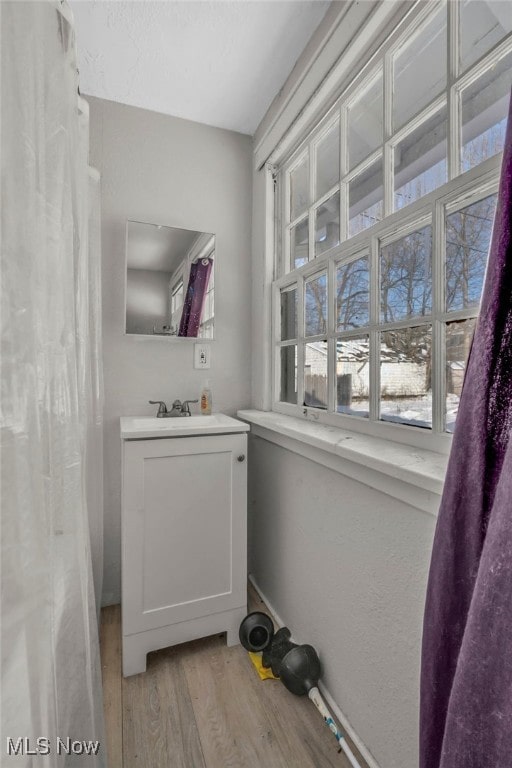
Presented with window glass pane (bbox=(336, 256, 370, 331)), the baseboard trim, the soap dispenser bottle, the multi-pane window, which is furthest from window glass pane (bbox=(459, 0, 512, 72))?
the baseboard trim

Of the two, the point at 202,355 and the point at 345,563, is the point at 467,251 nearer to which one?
the point at 345,563

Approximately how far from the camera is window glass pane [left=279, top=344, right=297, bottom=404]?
1633 mm

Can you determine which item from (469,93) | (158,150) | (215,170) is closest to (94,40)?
(158,150)

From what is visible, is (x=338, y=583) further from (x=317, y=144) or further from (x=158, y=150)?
(x=158, y=150)

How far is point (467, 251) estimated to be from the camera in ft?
2.74

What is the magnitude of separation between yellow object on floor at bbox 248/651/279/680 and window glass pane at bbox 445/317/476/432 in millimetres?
1111

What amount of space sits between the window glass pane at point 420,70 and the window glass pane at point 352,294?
0.43 metres

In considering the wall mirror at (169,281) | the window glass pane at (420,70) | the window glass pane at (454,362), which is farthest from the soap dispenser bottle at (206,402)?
the window glass pane at (420,70)

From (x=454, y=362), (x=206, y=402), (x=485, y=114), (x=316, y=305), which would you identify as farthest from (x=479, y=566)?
(x=206, y=402)

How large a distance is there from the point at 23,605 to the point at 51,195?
681 millimetres

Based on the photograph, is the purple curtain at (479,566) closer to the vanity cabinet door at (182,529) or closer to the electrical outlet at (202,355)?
the vanity cabinet door at (182,529)

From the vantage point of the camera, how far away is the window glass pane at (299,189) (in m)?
1.59

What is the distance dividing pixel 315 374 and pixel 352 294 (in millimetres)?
377

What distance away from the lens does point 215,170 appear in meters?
1.82
